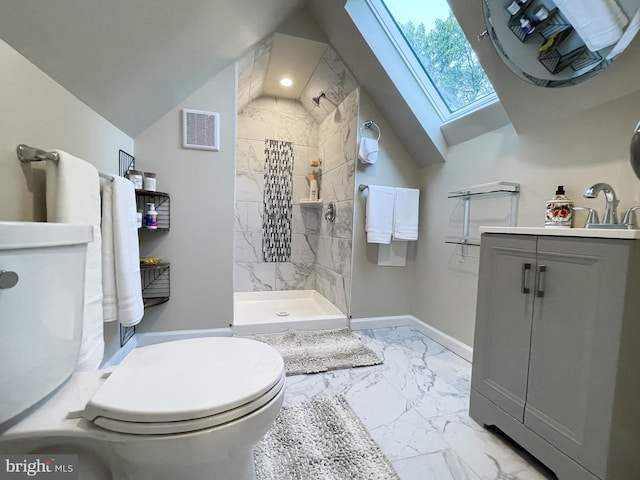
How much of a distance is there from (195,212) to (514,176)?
2.02 metres

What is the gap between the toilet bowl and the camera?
63 centimetres

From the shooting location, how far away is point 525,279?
44.5 inches

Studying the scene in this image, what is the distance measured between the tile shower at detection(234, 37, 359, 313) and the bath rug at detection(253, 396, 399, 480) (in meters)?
1.53

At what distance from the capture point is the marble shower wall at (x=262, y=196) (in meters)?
3.11

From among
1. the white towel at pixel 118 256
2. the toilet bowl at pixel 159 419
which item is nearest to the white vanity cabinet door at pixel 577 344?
the toilet bowl at pixel 159 419

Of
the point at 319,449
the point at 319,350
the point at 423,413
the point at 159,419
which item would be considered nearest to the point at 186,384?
the point at 159,419

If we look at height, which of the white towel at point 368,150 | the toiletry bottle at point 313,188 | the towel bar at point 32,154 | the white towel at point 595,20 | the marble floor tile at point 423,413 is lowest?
the marble floor tile at point 423,413

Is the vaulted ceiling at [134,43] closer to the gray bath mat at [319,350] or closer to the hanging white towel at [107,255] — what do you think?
the hanging white towel at [107,255]

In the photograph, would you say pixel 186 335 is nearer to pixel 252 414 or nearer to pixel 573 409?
pixel 252 414

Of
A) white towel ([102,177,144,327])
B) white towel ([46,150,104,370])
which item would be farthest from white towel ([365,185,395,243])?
white towel ([46,150,104,370])

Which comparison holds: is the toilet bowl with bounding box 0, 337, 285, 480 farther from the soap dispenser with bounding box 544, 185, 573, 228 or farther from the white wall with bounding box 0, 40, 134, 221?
the soap dispenser with bounding box 544, 185, 573, 228

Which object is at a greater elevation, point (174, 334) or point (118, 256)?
point (118, 256)

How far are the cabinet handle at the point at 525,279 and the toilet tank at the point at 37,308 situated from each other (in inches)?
58.8

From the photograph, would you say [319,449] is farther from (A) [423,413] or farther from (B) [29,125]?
(B) [29,125]
